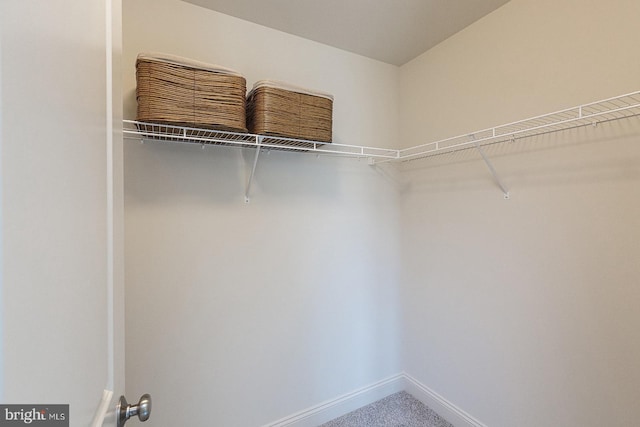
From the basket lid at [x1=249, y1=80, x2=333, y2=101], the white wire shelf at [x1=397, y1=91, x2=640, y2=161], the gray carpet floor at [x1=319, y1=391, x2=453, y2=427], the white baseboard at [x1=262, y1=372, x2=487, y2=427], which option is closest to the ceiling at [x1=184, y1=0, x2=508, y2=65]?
the basket lid at [x1=249, y1=80, x2=333, y2=101]

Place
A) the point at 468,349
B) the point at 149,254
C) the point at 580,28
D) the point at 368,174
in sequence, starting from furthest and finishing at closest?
the point at 368,174, the point at 468,349, the point at 149,254, the point at 580,28

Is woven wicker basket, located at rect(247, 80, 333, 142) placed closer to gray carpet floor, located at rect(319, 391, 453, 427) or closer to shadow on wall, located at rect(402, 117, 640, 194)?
shadow on wall, located at rect(402, 117, 640, 194)

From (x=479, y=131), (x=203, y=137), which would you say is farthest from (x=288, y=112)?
(x=479, y=131)

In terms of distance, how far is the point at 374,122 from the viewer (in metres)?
1.97

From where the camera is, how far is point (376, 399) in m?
1.93

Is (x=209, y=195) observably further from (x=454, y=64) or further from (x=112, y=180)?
(x=454, y=64)

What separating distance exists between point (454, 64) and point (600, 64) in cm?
70

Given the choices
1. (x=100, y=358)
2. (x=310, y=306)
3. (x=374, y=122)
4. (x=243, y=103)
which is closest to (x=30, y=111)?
(x=100, y=358)

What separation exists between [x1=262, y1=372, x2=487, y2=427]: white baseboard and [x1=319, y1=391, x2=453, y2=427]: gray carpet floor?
3cm

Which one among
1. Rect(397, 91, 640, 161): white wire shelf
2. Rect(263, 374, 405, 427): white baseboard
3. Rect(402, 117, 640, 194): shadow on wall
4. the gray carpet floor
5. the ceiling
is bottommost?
the gray carpet floor

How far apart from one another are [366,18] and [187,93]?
105 cm

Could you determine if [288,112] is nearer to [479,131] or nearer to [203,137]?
[203,137]

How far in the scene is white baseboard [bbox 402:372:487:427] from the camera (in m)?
1.61

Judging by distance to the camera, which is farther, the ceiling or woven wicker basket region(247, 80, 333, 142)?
the ceiling
